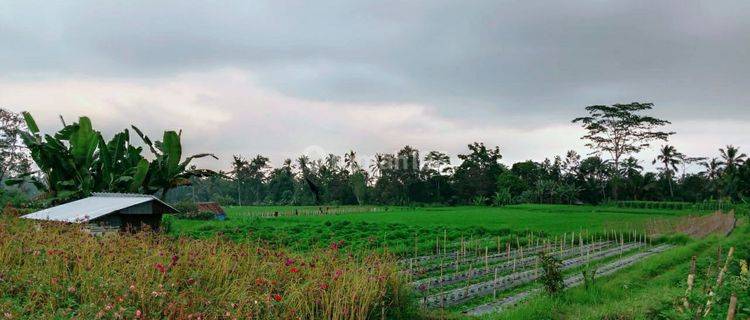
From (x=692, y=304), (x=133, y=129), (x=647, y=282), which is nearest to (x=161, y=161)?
(x=133, y=129)

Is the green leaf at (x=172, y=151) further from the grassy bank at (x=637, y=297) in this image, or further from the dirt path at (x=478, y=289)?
the grassy bank at (x=637, y=297)

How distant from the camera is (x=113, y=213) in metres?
11.9

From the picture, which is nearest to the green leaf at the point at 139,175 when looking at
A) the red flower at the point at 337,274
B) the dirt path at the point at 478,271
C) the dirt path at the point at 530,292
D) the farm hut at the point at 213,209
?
the dirt path at the point at 478,271

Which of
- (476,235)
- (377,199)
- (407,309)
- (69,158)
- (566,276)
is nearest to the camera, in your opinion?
(407,309)

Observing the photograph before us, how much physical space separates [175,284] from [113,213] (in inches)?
255

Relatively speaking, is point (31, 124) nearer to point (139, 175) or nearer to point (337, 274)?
point (139, 175)

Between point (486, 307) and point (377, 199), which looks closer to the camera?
point (486, 307)

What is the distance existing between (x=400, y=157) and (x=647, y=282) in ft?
203

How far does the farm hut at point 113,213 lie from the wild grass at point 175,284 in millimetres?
2846

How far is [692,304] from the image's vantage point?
7.40 m

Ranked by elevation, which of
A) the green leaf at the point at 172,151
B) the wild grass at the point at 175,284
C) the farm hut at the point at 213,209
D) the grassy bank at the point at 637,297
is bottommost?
the grassy bank at the point at 637,297

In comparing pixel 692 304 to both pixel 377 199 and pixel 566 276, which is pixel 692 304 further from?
pixel 377 199

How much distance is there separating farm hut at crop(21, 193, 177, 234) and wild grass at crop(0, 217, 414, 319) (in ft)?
9.34

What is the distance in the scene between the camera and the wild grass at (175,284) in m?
5.57
